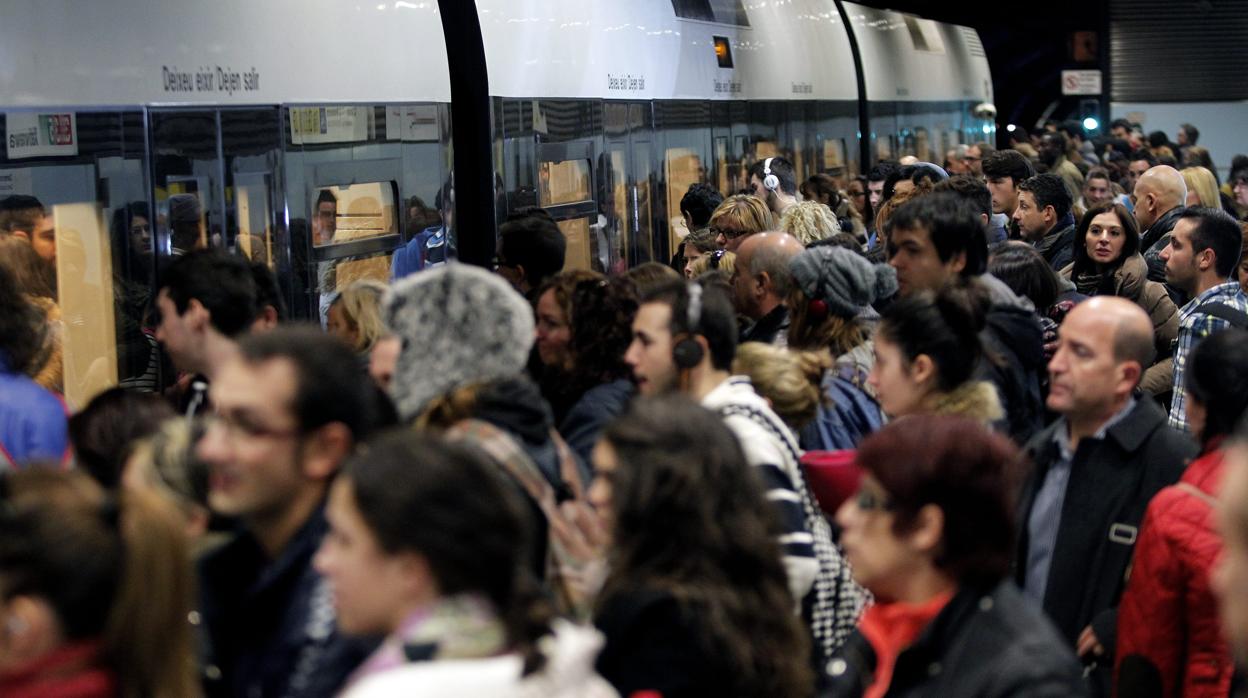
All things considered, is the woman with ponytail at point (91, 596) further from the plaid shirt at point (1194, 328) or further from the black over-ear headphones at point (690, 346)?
the plaid shirt at point (1194, 328)

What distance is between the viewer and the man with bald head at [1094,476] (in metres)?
3.69

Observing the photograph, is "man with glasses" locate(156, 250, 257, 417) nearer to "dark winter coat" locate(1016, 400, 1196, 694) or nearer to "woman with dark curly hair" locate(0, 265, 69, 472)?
"woman with dark curly hair" locate(0, 265, 69, 472)

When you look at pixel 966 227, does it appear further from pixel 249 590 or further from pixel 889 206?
pixel 249 590

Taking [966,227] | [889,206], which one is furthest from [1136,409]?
[889,206]

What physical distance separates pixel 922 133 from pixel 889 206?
9.77 metres

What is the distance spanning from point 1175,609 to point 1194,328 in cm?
264

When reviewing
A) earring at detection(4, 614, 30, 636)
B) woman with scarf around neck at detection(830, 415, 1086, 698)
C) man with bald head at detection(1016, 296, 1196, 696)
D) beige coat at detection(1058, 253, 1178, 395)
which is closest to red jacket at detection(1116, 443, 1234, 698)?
man with bald head at detection(1016, 296, 1196, 696)

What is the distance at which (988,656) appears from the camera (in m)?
2.45

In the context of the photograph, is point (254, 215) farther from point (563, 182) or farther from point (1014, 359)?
point (563, 182)

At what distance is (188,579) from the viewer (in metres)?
2.29

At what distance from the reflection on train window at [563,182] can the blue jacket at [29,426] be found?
3838mm

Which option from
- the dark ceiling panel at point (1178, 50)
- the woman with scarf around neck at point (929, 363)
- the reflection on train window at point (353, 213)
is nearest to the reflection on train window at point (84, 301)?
the reflection on train window at point (353, 213)

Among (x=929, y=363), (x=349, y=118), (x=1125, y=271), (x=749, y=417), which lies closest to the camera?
(x=749, y=417)

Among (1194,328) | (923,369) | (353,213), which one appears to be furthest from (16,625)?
(1194,328)
